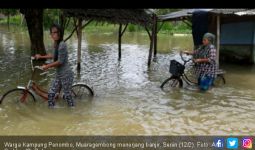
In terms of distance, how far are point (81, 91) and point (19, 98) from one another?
137 cm

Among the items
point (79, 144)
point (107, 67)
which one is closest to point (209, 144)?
point (79, 144)

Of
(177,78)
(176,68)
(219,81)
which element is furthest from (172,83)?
(219,81)

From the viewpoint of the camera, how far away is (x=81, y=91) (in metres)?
7.77

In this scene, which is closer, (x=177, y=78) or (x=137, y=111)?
(x=137, y=111)

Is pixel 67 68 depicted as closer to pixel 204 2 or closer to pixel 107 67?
pixel 204 2

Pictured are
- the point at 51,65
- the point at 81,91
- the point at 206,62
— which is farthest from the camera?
the point at 206,62

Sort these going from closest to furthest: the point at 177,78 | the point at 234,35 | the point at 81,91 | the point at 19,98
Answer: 1. the point at 19,98
2. the point at 81,91
3. the point at 177,78
4. the point at 234,35

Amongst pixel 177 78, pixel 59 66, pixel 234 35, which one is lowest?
pixel 177 78

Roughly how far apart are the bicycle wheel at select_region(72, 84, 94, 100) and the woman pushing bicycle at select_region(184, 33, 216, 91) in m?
2.78

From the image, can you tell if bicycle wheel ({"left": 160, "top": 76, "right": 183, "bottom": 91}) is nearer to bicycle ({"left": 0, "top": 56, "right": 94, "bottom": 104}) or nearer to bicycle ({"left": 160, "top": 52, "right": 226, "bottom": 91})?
bicycle ({"left": 160, "top": 52, "right": 226, "bottom": 91})

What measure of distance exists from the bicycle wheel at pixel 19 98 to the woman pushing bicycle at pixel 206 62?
13.4 feet

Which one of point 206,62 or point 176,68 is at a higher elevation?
point 206,62

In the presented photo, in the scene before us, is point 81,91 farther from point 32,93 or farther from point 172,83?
point 172,83

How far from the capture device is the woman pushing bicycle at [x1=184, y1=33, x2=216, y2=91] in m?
8.32
